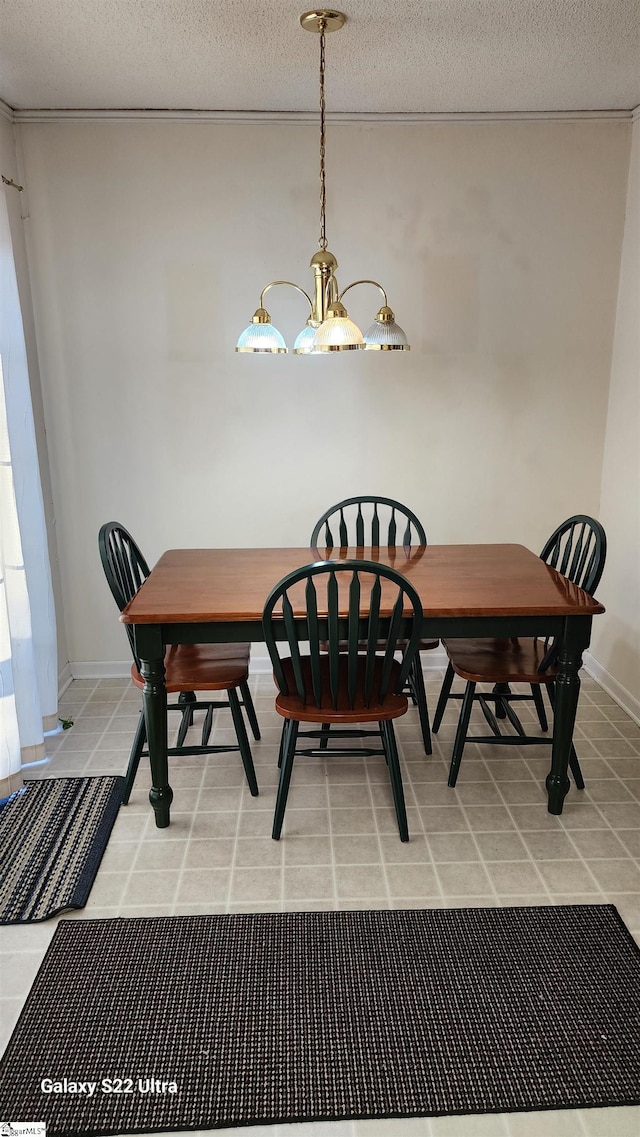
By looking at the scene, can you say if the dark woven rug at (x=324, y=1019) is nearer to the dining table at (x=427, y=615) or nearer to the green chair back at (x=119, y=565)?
the dining table at (x=427, y=615)

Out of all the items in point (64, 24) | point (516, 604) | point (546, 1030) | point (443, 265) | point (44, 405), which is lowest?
point (546, 1030)

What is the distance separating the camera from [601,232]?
3459 millimetres

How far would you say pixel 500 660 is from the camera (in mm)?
2756

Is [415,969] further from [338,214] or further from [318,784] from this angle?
[338,214]

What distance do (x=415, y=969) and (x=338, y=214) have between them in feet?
9.43

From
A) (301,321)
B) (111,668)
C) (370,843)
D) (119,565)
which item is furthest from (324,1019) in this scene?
(301,321)

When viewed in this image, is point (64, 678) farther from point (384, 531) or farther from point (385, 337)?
point (385, 337)

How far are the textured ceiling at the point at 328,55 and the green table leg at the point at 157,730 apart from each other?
191cm

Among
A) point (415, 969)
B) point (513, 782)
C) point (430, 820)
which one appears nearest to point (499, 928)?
point (415, 969)

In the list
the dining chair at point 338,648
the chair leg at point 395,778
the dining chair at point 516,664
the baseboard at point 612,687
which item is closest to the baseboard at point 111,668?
the baseboard at point 612,687

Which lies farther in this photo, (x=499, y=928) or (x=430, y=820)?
(x=430, y=820)

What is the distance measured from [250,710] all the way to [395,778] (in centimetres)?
74

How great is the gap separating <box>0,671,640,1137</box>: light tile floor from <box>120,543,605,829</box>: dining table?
0.52 ft

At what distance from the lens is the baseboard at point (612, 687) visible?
3332 mm
